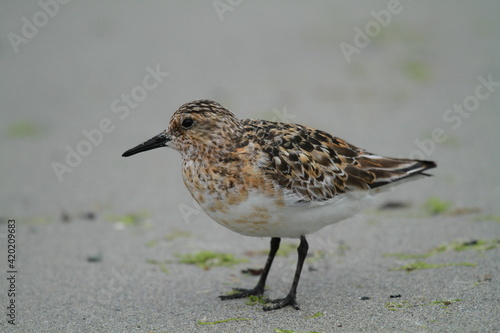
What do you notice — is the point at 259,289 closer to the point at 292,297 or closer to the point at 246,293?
the point at 246,293

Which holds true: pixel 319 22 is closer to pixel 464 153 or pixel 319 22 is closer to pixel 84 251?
pixel 464 153

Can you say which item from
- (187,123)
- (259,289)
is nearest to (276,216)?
(259,289)

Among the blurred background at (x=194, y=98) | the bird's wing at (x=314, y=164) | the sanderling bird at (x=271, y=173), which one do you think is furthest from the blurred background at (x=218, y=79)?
the sanderling bird at (x=271, y=173)

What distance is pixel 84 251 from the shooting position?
22.3 ft

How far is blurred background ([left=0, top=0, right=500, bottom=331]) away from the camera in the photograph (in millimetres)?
7223

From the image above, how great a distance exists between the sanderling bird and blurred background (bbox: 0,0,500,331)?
107 cm

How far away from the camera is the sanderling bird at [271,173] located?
5.11 metres

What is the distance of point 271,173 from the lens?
5195mm

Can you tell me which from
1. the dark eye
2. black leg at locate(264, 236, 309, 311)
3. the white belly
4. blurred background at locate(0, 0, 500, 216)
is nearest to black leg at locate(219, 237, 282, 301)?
black leg at locate(264, 236, 309, 311)

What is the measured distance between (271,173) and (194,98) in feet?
16.4

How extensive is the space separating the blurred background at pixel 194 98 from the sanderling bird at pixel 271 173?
1071mm

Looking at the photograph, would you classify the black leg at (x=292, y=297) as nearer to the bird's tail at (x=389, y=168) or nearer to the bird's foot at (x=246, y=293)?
the bird's foot at (x=246, y=293)

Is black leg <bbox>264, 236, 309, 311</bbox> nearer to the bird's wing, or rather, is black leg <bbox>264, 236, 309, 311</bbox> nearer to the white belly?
the white belly

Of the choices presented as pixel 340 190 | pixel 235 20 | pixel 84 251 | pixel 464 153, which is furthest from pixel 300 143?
pixel 235 20
